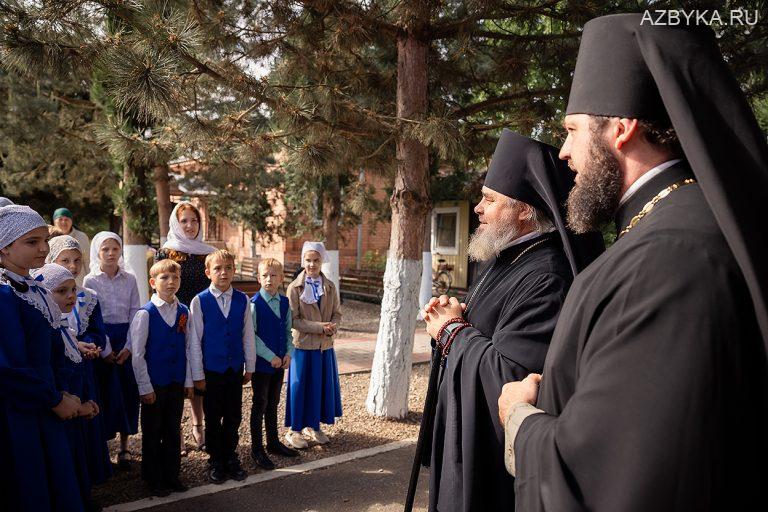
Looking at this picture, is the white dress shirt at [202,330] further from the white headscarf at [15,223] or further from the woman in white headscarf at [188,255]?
the white headscarf at [15,223]

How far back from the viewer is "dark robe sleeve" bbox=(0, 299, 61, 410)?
2.61m

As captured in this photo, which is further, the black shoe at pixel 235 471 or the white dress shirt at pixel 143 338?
the black shoe at pixel 235 471

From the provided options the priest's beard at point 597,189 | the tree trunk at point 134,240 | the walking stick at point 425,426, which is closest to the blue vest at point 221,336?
the walking stick at point 425,426

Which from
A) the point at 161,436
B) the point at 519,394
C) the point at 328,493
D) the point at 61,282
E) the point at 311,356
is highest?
the point at 61,282

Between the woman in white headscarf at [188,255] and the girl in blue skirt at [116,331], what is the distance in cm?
45

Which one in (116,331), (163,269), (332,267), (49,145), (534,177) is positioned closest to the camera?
(534,177)

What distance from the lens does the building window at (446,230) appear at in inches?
770

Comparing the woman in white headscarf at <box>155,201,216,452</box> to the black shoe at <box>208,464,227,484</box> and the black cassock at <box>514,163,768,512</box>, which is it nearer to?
the black shoe at <box>208,464,227,484</box>

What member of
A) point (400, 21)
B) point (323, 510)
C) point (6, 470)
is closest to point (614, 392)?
point (6, 470)

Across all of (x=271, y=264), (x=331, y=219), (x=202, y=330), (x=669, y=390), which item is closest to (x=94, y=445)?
(x=202, y=330)

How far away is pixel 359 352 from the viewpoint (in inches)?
373

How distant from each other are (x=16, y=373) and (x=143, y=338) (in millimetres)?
1315

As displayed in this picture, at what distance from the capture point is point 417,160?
5656 mm

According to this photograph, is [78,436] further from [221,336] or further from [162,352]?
[221,336]
